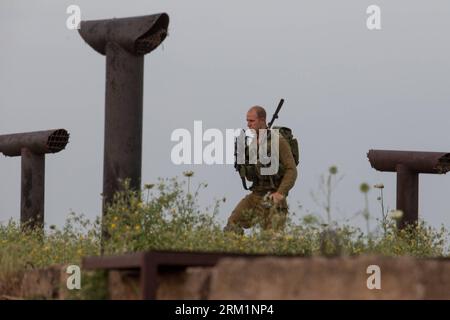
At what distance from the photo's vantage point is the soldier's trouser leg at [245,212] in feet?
43.4

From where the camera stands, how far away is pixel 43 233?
15.3 metres

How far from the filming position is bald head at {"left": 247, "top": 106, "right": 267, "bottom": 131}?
13.0 metres

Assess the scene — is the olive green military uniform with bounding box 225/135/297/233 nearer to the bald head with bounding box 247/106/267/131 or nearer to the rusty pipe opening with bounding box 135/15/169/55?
the bald head with bounding box 247/106/267/131

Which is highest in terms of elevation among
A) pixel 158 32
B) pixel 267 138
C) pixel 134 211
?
pixel 158 32

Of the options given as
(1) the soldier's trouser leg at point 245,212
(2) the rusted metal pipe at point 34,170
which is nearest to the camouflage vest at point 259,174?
(1) the soldier's trouser leg at point 245,212

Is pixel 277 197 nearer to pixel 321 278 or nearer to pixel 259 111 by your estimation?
pixel 259 111

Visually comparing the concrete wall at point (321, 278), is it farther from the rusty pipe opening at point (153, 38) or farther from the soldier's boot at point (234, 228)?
the soldier's boot at point (234, 228)

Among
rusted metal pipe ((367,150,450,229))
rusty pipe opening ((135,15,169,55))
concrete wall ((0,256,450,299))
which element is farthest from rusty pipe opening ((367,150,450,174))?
concrete wall ((0,256,450,299))

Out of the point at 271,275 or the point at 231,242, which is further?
the point at 231,242

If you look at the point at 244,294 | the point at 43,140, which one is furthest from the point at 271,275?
the point at 43,140

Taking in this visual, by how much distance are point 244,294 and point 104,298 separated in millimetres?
1705

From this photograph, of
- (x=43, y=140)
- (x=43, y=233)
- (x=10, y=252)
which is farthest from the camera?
(x=43, y=140)

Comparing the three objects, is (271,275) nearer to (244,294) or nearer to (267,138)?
(244,294)

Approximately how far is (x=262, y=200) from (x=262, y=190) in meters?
0.15
